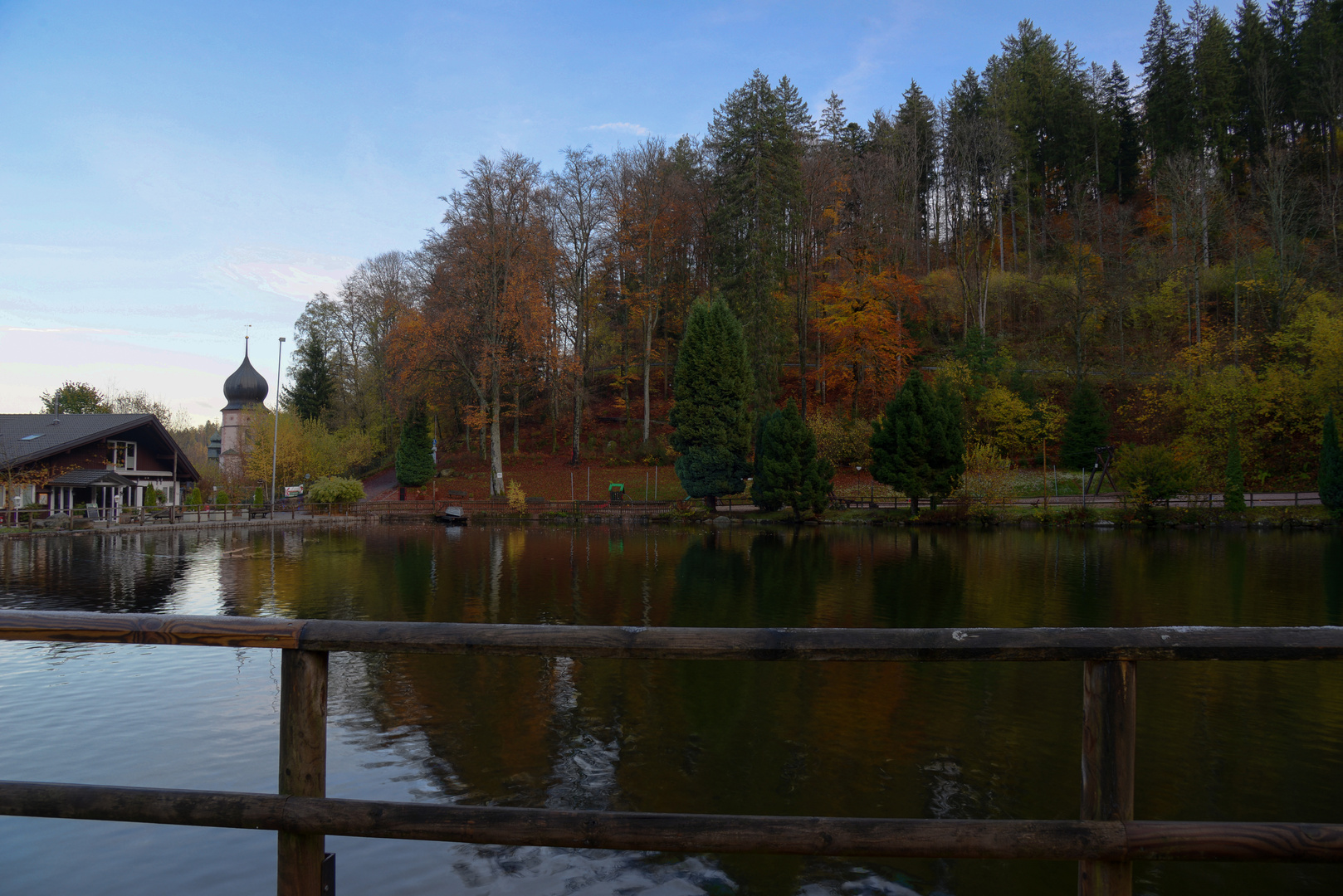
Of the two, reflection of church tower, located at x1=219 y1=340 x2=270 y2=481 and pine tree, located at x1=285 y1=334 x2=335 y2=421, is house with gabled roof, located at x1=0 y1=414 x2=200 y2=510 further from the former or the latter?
pine tree, located at x1=285 y1=334 x2=335 y2=421

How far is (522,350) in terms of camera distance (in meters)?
48.5

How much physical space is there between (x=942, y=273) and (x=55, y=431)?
55182mm

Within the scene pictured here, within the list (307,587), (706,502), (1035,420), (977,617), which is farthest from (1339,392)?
(307,587)

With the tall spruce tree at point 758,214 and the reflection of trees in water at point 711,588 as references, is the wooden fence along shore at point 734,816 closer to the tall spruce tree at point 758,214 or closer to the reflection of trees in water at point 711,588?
the reflection of trees in water at point 711,588

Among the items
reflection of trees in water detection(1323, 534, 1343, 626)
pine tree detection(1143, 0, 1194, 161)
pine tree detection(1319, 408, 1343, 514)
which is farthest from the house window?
pine tree detection(1143, 0, 1194, 161)

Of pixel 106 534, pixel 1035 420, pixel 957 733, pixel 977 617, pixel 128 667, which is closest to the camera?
pixel 957 733

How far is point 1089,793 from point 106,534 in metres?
41.7

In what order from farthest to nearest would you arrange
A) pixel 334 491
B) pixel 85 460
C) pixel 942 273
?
pixel 942 273 < pixel 334 491 < pixel 85 460

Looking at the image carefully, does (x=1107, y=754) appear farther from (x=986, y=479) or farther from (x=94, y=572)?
(x=986, y=479)

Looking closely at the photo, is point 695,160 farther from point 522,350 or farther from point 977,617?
point 977,617

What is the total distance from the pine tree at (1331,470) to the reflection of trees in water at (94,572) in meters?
41.6

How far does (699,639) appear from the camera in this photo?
101 inches

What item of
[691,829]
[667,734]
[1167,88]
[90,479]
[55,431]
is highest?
[1167,88]

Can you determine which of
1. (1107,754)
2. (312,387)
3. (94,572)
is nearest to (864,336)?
(94,572)
